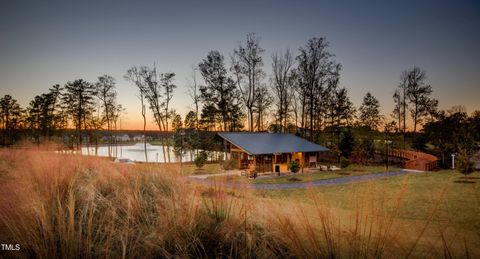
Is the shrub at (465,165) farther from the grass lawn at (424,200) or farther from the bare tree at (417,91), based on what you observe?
the bare tree at (417,91)

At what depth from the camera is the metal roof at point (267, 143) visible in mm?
20281

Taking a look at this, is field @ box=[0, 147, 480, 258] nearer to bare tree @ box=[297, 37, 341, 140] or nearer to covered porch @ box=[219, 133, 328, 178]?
covered porch @ box=[219, 133, 328, 178]

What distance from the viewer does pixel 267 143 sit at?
22.2 m

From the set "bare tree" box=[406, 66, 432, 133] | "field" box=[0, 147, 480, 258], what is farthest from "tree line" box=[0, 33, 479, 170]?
"field" box=[0, 147, 480, 258]

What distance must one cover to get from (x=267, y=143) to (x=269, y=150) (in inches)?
78.0

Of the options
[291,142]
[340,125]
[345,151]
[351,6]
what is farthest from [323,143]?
[351,6]

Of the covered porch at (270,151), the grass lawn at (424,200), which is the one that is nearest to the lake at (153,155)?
the covered porch at (270,151)

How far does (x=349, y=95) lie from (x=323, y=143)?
7867mm

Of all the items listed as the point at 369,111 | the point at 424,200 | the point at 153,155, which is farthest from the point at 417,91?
the point at 153,155

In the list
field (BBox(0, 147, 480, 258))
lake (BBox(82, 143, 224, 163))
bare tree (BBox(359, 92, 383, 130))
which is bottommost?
lake (BBox(82, 143, 224, 163))

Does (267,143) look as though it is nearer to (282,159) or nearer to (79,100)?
(282,159)

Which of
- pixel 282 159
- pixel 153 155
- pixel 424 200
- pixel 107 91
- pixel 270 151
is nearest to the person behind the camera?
pixel 424 200

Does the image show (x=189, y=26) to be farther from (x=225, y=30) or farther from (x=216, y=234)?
Result: (x=216, y=234)

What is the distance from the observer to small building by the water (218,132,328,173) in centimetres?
2047
